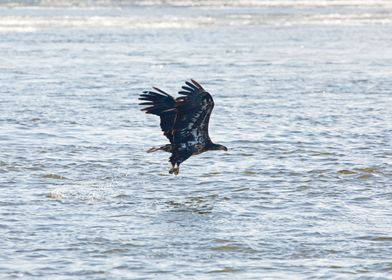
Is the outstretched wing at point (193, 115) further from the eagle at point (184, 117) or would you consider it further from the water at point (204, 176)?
the water at point (204, 176)

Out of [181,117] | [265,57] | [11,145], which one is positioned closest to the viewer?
[181,117]

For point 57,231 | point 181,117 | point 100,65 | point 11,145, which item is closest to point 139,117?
point 11,145

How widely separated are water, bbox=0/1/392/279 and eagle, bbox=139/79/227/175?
1.96ft

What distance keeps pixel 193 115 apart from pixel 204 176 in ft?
6.86

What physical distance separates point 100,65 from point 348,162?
17.0 meters

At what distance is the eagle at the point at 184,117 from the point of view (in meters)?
12.8

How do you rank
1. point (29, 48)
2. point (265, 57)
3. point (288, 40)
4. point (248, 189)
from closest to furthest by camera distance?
point (248, 189)
point (265, 57)
point (29, 48)
point (288, 40)

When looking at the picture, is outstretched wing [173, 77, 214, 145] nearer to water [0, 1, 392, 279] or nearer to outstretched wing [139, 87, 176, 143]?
outstretched wing [139, 87, 176, 143]

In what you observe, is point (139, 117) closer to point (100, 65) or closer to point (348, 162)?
point (348, 162)

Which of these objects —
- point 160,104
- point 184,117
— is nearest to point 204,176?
point 184,117

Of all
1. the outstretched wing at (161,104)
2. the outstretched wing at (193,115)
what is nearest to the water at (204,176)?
the outstretched wing at (193,115)

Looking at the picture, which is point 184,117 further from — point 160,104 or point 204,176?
point 204,176

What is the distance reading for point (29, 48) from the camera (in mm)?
38562

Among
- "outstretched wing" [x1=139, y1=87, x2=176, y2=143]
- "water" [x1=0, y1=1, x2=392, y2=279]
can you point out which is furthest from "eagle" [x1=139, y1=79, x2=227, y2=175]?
"water" [x1=0, y1=1, x2=392, y2=279]
